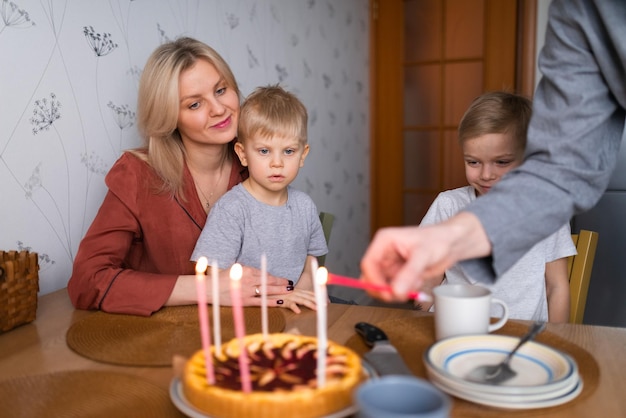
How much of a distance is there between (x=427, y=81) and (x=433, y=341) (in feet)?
10.6

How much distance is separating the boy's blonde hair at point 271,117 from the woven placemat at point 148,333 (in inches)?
21.3

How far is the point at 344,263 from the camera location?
12.2 ft

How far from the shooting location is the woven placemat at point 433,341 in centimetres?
75

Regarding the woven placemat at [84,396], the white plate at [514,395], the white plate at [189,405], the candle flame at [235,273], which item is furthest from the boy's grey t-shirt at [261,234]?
the white plate at [514,395]

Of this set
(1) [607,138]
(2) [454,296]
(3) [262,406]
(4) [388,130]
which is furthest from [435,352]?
(4) [388,130]

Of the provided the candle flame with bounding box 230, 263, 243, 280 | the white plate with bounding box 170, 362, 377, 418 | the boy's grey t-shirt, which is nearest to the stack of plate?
the white plate with bounding box 170, 362, 377, 418

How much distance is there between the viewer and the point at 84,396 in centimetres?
81

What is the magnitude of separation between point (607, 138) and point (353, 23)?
9.61 ft

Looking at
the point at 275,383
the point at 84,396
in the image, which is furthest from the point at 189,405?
the point at 84,396

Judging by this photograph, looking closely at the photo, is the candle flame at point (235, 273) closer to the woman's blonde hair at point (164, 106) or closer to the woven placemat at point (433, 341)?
the woven placemat at point (433, 341)

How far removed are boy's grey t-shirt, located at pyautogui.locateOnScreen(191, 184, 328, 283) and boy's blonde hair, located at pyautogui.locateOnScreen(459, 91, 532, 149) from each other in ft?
1.65

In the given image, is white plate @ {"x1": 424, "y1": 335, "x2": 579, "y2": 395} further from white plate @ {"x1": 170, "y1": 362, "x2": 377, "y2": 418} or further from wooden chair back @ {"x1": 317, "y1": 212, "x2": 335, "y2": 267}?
wooden chair back @ {"x1": 317, "y1": 212, "x2": 335, "y2": 267}

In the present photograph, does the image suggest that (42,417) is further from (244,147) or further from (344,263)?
(344,263)

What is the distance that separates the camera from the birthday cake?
64cm
